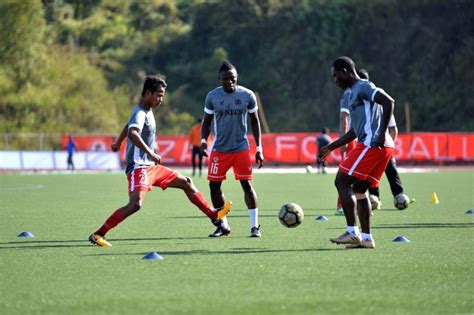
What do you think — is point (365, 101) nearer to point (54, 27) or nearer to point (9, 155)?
point (9, 155)

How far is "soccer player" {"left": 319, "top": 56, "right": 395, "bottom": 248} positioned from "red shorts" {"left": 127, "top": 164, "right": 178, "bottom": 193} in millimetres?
2010

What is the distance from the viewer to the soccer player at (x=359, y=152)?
1166cm

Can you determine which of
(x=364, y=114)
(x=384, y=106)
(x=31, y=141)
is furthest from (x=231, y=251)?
(x=31, y=141)

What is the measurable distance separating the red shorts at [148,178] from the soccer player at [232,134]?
86 centimetres

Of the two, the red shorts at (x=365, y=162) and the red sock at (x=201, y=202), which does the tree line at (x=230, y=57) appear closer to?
the red sock at (x=201, y=202)

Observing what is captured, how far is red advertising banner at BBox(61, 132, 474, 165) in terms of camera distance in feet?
163

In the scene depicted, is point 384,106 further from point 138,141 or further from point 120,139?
point 120,139

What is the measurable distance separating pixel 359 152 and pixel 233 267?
2.50 m

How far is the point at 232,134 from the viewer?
1347 cm

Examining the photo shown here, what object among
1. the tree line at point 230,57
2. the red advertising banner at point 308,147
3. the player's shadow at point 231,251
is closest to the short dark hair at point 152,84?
the player's shadow at point 231,251

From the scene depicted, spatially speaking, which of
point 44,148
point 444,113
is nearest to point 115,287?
point 44,148

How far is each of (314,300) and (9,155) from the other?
135 ft

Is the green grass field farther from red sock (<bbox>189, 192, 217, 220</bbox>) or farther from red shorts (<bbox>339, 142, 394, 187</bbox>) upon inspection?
red shorts (<bbox>339, 142, 394, 187</bbox>)

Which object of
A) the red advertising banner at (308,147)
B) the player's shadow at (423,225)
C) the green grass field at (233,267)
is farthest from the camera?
the red advertising banner at (308,147)
